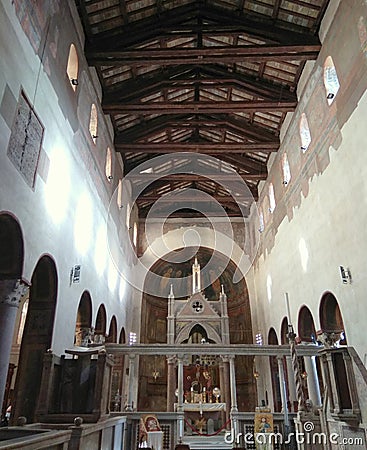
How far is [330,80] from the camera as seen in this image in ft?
41.6

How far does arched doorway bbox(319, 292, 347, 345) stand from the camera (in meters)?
12.7

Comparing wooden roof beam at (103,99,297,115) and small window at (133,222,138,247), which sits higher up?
wooden roof beam at (103,99,297,115)

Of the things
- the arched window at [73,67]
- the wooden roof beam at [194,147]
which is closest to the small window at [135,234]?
the wooden roof beam at [194,147]

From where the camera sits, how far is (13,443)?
14.9ft

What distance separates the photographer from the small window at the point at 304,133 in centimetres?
1456

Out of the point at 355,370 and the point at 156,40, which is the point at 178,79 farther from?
the point at 355,370

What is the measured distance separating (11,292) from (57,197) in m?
3.44

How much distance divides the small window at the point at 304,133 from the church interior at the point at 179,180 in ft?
0.40

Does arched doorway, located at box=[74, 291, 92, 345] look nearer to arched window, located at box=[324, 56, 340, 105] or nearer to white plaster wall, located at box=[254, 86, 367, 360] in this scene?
white plaster wall, located at box=[254, 86, 367, 360]

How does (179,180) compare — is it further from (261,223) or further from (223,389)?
(223,389)

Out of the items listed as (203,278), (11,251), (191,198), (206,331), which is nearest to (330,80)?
(11,251)

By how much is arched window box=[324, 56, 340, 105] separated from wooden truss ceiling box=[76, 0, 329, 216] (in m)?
0.94

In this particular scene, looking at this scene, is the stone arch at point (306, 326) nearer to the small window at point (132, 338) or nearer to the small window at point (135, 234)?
the small window at point (132, 338)
